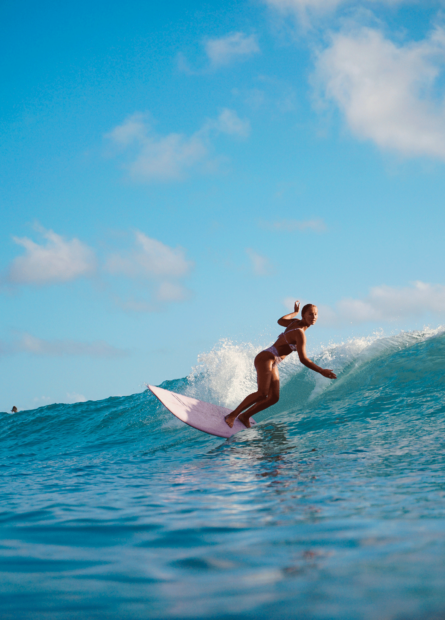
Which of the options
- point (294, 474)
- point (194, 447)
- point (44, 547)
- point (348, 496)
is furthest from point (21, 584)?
point (194, 447)

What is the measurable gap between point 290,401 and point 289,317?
3.19 m

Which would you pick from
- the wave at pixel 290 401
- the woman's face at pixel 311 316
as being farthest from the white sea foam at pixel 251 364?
the woman's face at pixel 311 316

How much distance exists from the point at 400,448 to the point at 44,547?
13.5ft

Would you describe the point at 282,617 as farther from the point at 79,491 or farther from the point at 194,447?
the point at 194,447

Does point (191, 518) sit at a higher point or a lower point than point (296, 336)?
lower

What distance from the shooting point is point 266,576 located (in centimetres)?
211

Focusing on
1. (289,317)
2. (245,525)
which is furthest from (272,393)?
(245,525)

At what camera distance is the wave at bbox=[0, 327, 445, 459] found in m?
8.23

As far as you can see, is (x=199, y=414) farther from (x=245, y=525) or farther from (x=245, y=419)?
(x=245, y=525)

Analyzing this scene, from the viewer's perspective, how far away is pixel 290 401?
10141mm

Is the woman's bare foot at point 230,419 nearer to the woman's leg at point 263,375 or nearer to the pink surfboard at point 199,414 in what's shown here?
the pink surfboard at point 199,414

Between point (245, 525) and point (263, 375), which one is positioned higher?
point (263, 375)

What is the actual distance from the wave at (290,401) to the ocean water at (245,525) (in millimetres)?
166

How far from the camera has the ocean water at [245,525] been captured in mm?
1918
